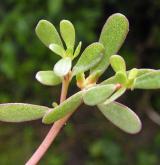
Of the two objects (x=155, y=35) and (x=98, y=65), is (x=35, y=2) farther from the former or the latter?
(x=98, y=65)

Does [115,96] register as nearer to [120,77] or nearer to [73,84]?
[120,77]

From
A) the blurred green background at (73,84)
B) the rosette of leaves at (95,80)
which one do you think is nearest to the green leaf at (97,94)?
the rosette of leaves at (95,80)

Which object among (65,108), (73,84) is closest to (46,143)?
(65,108)

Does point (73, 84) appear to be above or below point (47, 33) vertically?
below

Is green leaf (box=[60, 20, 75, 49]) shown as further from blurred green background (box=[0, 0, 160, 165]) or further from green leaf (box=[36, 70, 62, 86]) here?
blurred green background (box=[0, 0, 160, 165])

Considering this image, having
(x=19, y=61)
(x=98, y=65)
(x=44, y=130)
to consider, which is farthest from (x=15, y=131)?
(x=98, y=65)

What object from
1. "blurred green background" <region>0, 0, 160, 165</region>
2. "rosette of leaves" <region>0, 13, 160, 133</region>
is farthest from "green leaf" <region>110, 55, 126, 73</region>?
"blurred green background" <region>0, 0, 160, 165</region>
